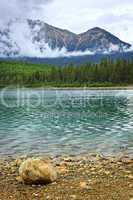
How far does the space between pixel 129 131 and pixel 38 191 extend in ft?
99.3

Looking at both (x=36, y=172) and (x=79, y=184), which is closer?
(x=36, y=172)

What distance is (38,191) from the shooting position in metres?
19.4

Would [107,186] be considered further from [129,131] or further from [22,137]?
[129,131]

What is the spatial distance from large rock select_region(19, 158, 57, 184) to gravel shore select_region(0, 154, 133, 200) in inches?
12.5

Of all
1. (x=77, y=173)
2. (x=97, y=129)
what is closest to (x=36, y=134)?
(x=97, y=129)

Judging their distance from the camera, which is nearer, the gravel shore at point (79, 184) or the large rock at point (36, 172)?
the gravel shore at point (79, 184)

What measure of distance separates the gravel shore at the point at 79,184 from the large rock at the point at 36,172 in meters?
0.32

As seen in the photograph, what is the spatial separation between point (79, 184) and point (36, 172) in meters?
2.30

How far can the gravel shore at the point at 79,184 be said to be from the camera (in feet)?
60.7

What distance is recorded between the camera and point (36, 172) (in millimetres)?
20281

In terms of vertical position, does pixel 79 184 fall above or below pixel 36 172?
below

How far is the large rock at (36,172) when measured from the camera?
20375 millimetres

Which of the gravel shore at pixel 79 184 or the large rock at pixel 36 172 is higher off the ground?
the large rock at pixel 36 172

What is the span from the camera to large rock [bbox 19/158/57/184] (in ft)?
66.8
